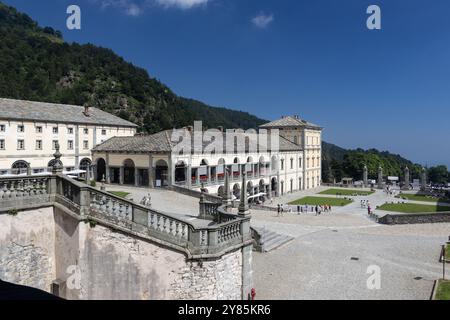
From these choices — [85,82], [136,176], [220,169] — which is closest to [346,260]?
[136,176]

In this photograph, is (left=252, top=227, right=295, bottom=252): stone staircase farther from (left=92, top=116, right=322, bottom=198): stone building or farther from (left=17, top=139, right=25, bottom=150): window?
(left=17, top=139, right=25, bottom=150): window

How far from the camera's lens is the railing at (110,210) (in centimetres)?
976

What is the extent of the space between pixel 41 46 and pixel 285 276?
128m

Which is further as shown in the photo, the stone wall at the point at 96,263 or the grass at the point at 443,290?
the grass at the point at 443,290

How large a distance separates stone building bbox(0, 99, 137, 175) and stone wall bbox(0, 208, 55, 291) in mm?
28109

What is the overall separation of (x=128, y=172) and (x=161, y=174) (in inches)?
184

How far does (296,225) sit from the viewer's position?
32531 mm

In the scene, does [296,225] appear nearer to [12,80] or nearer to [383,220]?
[383,220]

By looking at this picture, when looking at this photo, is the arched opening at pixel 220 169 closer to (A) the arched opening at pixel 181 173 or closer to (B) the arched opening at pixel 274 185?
(A) the arched opening at pixel 181 173

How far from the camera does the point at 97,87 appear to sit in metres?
105

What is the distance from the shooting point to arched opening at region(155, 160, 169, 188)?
38094 millimetres

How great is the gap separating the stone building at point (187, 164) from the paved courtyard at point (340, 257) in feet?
13.8

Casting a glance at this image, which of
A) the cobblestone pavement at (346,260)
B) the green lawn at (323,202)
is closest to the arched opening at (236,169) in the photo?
the green lawn at (323,202)

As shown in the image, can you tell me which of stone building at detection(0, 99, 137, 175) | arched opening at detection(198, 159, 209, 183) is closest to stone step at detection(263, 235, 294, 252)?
arched opening at detection(198, 159, 209, 183)
